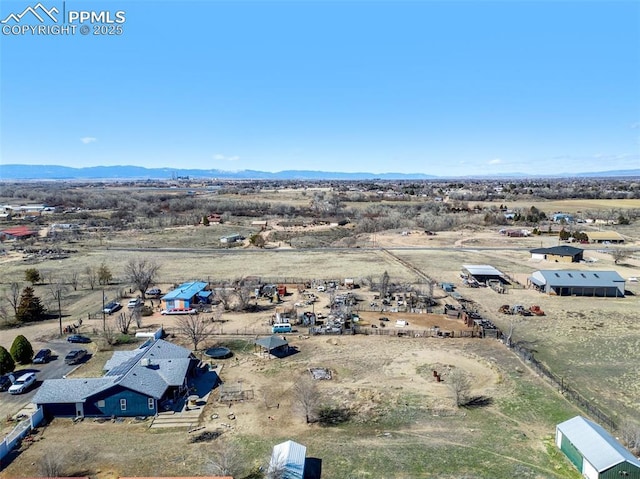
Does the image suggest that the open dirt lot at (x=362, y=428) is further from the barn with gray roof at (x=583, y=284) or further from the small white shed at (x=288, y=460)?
the barn with gray roof at (x=583, y=284)

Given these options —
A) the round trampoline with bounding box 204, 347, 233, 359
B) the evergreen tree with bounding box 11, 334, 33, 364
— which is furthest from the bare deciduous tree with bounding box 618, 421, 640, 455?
the evergreen tree with bounding box 11, 334, 33, 364

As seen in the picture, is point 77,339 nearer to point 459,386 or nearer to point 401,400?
point 401,400

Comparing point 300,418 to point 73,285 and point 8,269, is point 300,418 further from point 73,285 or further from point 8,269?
point 8,269

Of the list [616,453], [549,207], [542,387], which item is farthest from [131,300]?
[549,207]

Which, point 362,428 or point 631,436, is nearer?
point 631,436

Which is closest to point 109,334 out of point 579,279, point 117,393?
point 117,393
